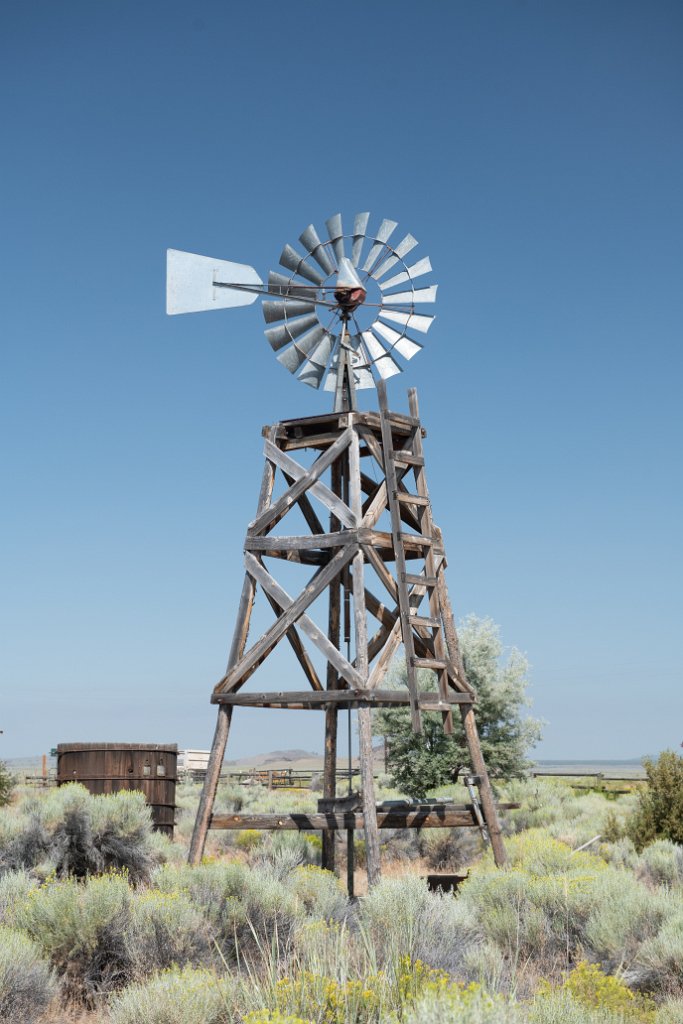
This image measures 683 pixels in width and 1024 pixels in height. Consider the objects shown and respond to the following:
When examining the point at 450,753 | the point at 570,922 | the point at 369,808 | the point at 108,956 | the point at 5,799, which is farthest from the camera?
the point at 450,753

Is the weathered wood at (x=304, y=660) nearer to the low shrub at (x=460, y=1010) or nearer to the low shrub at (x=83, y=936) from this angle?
the low shrub at (x=83, y=936)

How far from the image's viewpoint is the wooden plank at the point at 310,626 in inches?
484

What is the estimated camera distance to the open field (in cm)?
614

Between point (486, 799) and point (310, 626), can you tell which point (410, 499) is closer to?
point (310, 626)

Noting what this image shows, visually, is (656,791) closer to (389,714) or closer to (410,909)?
(410,909)

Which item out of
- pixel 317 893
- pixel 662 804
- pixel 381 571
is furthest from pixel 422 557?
pixel 662 804

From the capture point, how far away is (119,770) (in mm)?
18078

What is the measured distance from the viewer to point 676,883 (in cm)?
1245

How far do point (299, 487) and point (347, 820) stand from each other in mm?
4501

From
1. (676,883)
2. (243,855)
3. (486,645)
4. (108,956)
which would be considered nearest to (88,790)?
(243,855)

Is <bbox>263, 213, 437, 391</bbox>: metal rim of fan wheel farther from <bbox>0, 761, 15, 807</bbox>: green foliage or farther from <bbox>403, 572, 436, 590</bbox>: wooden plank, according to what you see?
<bbox>0, 761, 15, 807</bbox>: green foliage

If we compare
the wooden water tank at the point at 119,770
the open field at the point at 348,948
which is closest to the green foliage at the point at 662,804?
the open field at the point at 348,948

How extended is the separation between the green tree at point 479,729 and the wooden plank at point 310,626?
1314cm

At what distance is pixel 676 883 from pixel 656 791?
3.32 m
